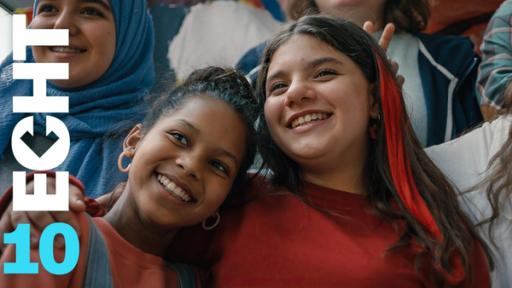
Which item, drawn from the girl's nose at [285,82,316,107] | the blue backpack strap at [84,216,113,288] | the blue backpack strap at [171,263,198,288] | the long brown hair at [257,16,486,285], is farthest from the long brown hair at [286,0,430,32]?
the blue backpack strap at [84,216,113,288]

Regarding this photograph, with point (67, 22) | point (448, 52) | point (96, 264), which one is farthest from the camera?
point (448, 52)

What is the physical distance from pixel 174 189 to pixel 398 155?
40 centimetres

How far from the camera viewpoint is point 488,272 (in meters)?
1.10

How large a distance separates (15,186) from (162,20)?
1718 millimetres

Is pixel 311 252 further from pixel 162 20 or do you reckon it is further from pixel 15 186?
pixel 162 20

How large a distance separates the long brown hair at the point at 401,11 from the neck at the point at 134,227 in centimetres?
70

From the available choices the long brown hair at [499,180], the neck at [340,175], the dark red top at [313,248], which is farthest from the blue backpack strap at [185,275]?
the long brown hair at [499,180]

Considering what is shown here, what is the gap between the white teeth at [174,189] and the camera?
1.05m

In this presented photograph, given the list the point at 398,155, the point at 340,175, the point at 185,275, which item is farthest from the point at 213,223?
the point at 398,155

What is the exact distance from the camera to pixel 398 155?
3.92 feet

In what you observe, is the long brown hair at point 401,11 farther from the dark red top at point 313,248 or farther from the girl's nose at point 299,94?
the dark red top at point 313,248

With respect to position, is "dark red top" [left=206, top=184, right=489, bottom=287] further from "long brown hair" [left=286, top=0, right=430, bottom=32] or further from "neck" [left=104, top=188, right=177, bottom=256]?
"long brown hair" [left=286, top=0, right=430, bottom=32]

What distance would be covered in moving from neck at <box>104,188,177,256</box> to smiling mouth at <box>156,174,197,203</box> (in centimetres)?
7

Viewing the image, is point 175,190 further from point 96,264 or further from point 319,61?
point 319,61
